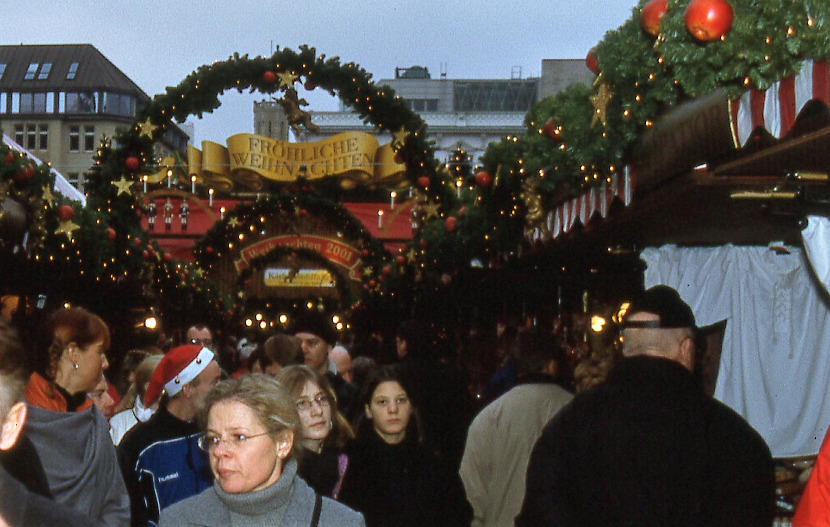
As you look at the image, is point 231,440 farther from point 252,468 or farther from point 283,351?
point 283,351

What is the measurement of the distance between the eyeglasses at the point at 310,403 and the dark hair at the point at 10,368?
2605 millimetres

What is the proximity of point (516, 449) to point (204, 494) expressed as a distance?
2.80 meters

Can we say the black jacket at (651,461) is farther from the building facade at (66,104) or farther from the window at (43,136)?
the window at (43,136)

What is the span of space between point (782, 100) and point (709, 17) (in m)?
0.43

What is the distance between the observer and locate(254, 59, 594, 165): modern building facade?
62.7m

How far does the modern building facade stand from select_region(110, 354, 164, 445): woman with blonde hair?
4502cm

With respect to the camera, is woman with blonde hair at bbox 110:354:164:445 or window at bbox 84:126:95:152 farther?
window at bbox 84:126:95:152

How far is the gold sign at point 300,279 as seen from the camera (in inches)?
1481

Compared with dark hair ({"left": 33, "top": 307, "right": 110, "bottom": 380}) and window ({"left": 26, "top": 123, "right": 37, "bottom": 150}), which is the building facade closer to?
window ({"left": 26, "top": 123, "right": 37, "bottom": 150})

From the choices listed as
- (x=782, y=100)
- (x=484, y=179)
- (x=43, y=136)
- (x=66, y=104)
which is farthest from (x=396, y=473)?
(x=66, y=104)

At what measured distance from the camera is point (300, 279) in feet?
127

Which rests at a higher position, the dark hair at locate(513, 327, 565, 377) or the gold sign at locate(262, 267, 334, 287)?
the dark hair at locate(513, 327, 565, 377)

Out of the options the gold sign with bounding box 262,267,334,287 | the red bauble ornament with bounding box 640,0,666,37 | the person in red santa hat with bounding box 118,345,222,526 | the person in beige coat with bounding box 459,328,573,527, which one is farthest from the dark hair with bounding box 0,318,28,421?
the gold sign with bounding box 262,267,334,287

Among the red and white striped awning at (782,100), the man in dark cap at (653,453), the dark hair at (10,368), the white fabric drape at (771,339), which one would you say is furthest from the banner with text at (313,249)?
the dark hair at (10,368)
